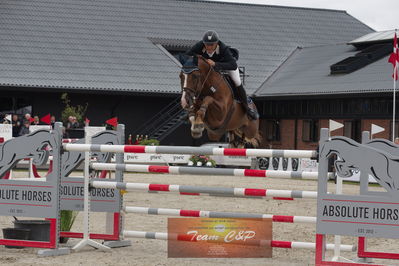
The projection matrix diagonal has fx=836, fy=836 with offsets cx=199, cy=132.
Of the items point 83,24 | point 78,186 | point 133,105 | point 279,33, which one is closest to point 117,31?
point 83,24

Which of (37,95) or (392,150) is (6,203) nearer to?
(392,150)

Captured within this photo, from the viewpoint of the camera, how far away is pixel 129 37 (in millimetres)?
37969

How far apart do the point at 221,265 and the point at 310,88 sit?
2668 cm

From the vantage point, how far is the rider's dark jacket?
31.9 ft

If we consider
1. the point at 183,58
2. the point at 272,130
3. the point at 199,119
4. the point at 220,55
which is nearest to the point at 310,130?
the point at 272,130

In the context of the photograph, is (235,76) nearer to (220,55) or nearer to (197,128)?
(220,55)

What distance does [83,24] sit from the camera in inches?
1484

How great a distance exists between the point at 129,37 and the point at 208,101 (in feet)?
95.5

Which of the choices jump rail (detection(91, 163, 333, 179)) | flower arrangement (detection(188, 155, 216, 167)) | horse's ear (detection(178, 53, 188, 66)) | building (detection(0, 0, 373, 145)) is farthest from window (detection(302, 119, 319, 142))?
jump rail (detection(91, 163, 333, 179))

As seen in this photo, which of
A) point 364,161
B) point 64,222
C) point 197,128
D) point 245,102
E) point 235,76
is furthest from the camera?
point 245,102

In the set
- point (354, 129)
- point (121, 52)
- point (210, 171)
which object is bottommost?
point (210, 171)

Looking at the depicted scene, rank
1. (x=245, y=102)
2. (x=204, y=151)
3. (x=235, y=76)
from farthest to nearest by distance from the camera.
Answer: (x=245, y=102)
(x=235, y=76)
(x=204, y=151)

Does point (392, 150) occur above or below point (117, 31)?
below

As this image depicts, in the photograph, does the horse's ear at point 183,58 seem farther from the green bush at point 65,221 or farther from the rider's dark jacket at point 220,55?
the green bush at point 65,221
